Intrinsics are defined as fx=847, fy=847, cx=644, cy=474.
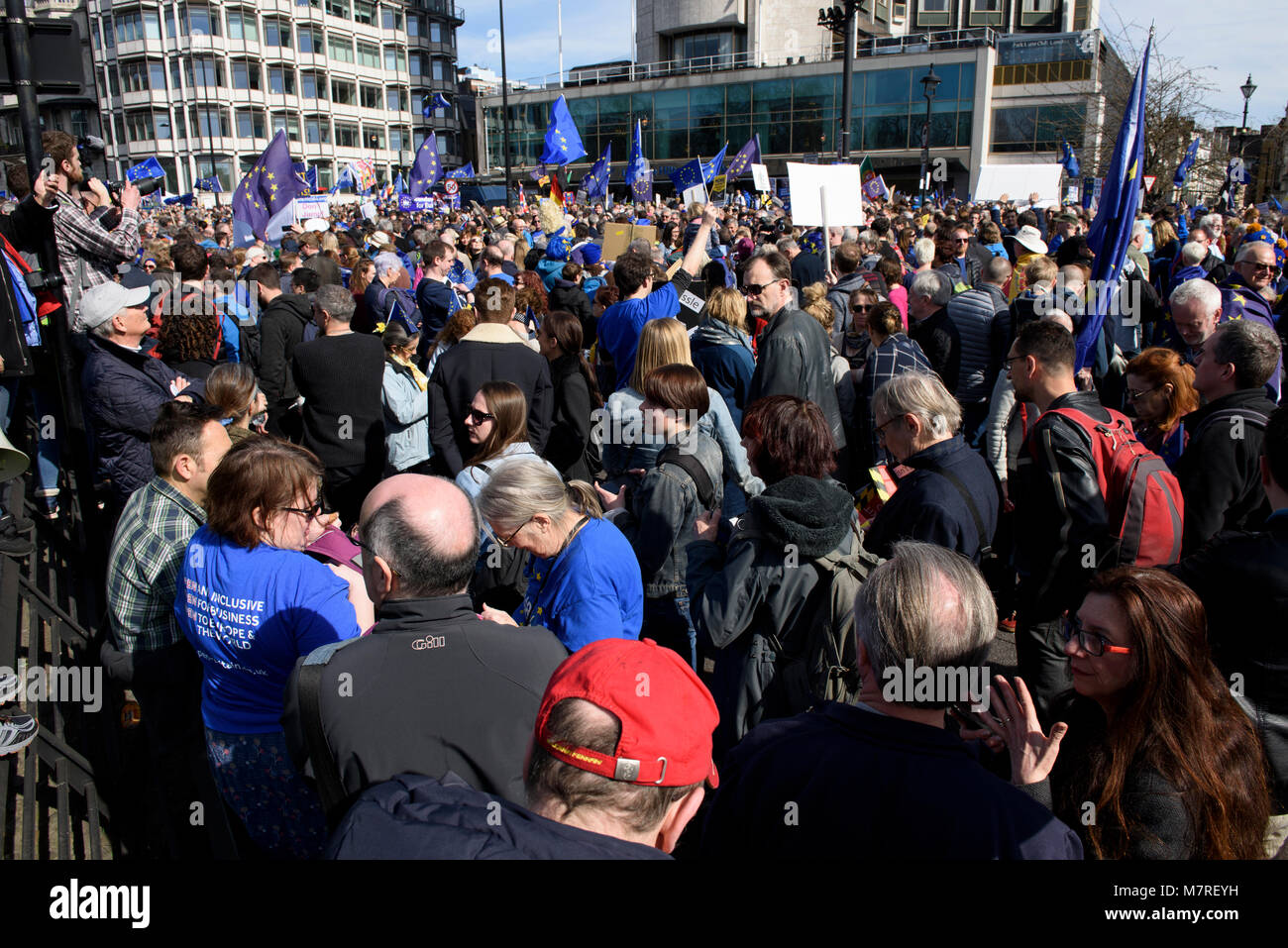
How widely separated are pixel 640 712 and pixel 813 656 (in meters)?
1.41

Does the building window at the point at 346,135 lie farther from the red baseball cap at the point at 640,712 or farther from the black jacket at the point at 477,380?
the red baseball cap at the point at 640,712

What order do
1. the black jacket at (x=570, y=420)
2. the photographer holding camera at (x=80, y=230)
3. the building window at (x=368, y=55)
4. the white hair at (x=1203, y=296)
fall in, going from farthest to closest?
the building window at (x=368, y=55), the black jacket at (x=570, y=420), the photographer holding camera at (x=80, y=230), the white hair at (x=1203, y=296)

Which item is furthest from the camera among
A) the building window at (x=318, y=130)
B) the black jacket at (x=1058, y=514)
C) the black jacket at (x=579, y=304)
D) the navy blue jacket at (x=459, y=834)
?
the building window at (x=318, y=130)

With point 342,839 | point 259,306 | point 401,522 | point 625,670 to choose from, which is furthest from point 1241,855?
point 259,306

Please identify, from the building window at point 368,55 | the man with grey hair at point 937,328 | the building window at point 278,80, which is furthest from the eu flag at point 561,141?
the building window at point 368,55

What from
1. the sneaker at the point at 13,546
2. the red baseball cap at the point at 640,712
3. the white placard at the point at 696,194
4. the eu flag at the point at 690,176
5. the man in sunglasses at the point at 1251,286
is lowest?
the sneaker at the point at 13,546

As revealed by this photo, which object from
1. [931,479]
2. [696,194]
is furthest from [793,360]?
[696,194]

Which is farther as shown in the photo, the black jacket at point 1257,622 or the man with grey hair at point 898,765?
the black jacket at point 1257,622

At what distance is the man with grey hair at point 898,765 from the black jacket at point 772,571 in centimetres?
74

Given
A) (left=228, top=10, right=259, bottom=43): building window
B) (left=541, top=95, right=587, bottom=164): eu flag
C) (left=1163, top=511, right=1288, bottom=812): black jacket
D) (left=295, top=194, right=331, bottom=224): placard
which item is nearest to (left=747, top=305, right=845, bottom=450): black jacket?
(left=1163, top=511, right=1288, bottom=812): black jacket

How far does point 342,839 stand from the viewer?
4.62ft

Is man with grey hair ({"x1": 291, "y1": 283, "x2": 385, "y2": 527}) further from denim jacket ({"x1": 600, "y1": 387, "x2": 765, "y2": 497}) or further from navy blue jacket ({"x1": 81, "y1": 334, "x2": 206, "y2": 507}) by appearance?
denim jacket ({"x1": 600, "y1": 387, "x2": 765, "y2": 497})

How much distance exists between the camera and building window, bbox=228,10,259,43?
72875 millimetres

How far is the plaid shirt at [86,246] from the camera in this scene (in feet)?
17.4
